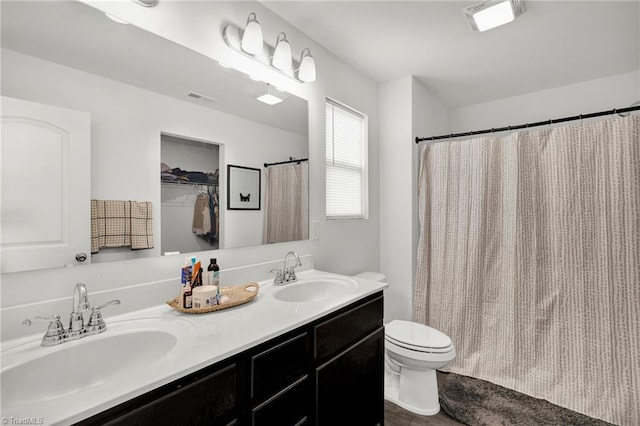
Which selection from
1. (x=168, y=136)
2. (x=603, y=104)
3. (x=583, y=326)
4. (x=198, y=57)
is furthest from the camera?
(x=603, y=104)

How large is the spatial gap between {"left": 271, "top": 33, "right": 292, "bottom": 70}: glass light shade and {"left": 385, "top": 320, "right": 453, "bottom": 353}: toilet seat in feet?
5.91

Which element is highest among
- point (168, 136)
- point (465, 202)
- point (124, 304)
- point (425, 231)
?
point (168, 136)

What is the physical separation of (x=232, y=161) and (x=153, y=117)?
0.40 metres

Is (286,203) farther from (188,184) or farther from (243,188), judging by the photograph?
(188,184)

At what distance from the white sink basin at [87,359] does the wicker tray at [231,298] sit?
7 centimetres

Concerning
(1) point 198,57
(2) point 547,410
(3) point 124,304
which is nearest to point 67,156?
(3) point 124,304

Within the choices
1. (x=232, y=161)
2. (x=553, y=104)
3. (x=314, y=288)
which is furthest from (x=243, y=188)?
(x=553, y=104)

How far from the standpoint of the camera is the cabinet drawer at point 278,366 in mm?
994

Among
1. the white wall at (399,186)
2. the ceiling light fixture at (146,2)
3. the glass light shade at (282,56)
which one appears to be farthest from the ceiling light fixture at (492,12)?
the ceiling light fixture at (146,2)

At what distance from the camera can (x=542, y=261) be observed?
2.14m

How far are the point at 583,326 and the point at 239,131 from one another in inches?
98.7

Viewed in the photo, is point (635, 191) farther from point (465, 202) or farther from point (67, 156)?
point (67, 156)

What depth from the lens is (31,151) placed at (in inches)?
37.8

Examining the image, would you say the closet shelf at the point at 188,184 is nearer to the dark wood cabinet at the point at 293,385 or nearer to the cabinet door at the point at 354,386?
the dark wood cabinet at the point at 293,385
